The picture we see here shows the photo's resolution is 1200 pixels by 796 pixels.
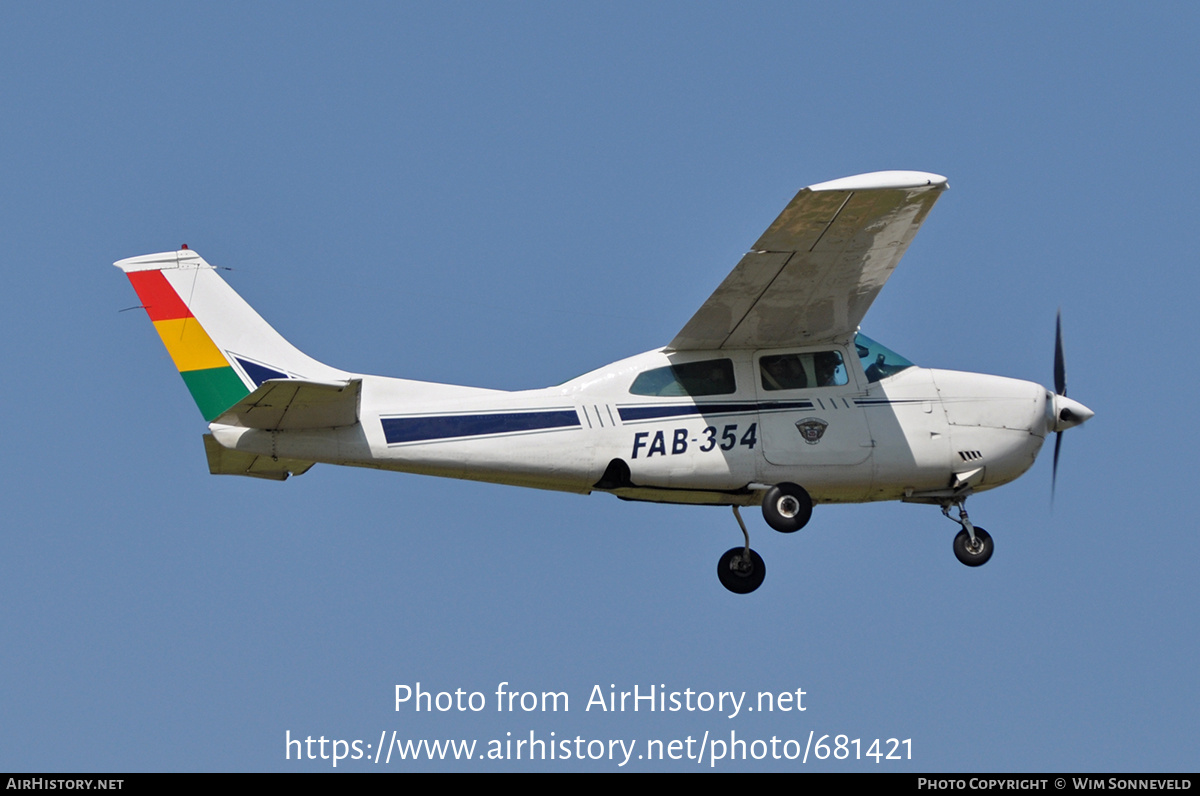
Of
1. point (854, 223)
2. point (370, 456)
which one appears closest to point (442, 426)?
point (370, 456)

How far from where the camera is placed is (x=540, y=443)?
17.0 m

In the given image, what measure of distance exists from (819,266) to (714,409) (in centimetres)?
192

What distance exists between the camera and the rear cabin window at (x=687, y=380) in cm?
1742

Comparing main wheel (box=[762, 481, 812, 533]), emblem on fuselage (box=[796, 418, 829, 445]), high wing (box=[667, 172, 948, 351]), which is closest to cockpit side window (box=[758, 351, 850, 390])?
high wing (box=[667, 172, 948, 351])

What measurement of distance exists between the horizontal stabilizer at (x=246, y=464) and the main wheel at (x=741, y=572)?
4.77 meters

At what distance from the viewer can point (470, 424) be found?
55.6ft

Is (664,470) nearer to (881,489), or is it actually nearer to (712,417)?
(712,417)

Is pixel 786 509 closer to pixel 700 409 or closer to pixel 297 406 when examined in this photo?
pixel 700 409

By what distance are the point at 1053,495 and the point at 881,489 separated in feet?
8.02

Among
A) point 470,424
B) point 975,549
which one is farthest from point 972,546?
point 470,424

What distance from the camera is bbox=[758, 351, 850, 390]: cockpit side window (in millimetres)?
17578

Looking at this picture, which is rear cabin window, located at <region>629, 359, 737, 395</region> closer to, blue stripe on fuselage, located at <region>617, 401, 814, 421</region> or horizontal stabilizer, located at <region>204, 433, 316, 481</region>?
blue stripe on fuselage, located at <region>617, 401, 814, 421</region>

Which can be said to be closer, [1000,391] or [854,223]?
[854,223]

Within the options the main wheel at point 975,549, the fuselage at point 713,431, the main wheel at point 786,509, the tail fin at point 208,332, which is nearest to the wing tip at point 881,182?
the fuselage at point 713,431
